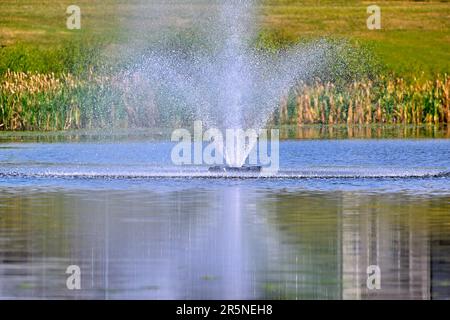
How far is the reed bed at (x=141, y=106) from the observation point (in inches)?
2002

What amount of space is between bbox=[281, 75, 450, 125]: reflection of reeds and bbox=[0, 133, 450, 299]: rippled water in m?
17.8

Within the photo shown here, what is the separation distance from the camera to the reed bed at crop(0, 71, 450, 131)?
50844mm

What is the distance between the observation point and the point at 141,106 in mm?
52781

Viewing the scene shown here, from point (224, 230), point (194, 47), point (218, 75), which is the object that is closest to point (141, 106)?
point (218, 75)

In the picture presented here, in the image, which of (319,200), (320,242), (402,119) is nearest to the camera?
(320,242)

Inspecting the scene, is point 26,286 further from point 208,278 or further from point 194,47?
point 194,47

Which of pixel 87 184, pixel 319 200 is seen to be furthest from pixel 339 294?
pixel 87 184

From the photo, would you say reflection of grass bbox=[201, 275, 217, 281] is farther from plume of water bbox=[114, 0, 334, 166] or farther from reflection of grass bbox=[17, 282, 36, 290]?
plume of water bbox=[114, 0, 334, 166]

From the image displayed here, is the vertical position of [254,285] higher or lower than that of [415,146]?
lower

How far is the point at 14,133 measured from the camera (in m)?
49.2

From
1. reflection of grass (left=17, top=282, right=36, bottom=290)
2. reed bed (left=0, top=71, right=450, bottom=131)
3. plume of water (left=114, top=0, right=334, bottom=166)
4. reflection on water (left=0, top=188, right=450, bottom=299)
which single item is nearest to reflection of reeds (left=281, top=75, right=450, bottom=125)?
reed bed (left=0, top=71, right=450, bottom=131)

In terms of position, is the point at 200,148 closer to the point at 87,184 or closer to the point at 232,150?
the point at 232,150
